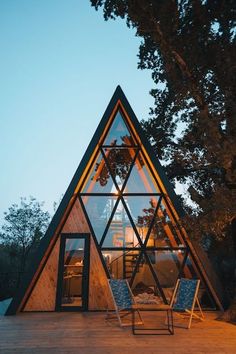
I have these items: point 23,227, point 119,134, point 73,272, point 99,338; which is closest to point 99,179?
point 119,134

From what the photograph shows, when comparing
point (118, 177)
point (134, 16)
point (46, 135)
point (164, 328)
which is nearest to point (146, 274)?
point (164, 328)

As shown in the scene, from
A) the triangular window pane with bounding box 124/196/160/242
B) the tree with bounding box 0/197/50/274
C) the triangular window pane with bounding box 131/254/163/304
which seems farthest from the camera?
the tree with bounding box 0/197/50/274

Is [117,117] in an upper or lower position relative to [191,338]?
upper

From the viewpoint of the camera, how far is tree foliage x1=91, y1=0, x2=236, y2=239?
6.50 meters

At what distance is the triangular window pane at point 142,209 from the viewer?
8.24 m

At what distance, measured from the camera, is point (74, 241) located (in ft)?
26.2

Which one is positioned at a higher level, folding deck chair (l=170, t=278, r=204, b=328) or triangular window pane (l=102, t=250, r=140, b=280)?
triangular window pane (l=102, t=250, r=140, b=280)

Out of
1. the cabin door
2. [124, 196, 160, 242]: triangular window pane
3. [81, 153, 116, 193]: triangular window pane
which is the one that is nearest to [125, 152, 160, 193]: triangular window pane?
[124, 196, 160, 242]: triangular window pane

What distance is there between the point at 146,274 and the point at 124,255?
79cm

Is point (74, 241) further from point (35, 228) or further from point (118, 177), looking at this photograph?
point (35, 228)

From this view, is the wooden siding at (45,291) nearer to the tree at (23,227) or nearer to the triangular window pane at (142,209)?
the triangular window pane at (142,209)

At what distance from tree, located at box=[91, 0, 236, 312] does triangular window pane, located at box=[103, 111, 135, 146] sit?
1.68 metres

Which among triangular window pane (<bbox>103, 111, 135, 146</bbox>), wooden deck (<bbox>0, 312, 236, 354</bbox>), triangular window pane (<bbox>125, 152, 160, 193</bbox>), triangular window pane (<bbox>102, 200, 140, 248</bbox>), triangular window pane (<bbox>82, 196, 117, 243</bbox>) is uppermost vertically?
triangular window pane (<bbox>103, 111, 135, 146</bbox>)

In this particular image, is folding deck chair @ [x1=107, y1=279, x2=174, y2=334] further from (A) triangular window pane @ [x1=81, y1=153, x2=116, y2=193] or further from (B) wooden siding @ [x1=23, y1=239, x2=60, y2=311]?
(A) triangular window pane @ [x1=81, y1=153, x2=116, y2=193]
